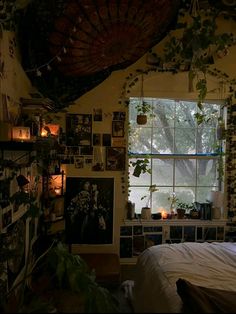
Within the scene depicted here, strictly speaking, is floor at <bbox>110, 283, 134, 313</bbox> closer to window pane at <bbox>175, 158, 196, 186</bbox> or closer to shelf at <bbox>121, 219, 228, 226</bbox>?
shelf at <bbox>121, 219, 228, 226</bbox>

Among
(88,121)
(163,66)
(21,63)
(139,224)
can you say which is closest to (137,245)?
(139,224)

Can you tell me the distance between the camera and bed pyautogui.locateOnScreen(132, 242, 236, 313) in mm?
1664

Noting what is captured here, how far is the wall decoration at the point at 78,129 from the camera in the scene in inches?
142

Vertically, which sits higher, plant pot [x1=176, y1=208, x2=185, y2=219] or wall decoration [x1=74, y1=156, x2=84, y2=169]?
wall decoration [x1=74, y1=156, x2=84, y2=169]

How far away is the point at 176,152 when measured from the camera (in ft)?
12.8

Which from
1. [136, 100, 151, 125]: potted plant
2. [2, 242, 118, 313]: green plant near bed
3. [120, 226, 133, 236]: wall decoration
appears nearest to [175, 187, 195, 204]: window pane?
[120, 226, 133, 236]: wall decoration

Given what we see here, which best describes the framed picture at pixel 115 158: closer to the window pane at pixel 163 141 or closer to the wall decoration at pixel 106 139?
the wall decoration at pixel 106 139

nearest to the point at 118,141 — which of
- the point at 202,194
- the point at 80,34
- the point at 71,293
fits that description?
the point at 202,194

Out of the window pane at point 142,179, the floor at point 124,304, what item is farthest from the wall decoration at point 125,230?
the floor at point 124,304

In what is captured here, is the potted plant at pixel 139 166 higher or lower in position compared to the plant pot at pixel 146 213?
higher

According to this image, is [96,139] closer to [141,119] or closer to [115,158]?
[115,158]

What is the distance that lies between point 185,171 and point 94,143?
1182 mm

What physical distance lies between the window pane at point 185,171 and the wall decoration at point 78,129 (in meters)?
1.14

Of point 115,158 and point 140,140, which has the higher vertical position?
point 140,140
